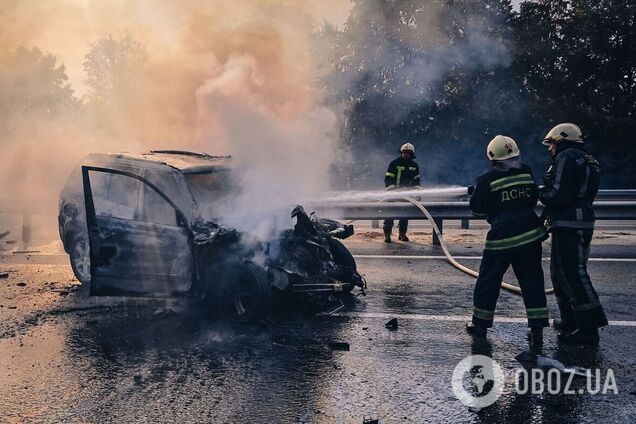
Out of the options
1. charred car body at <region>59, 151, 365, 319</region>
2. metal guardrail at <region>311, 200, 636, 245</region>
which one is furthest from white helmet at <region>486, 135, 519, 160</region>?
metal guardrail at <region>311, 200, 636, 245</region>

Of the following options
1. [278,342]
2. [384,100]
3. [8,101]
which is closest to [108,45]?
[8,101]

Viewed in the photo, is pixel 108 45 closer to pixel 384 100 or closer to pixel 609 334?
pixel 384 100

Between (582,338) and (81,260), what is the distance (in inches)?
235

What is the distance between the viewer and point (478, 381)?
14.0 ft

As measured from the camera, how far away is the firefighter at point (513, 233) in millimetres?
5020

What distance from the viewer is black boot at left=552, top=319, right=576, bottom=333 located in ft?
17.6

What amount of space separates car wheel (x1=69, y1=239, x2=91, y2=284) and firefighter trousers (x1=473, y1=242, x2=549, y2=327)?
5.00m

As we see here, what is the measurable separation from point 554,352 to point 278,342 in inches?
92.9

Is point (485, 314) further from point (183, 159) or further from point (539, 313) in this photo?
point (183, 159)

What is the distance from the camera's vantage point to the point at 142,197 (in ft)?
21.1

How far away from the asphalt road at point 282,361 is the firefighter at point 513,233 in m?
0.33

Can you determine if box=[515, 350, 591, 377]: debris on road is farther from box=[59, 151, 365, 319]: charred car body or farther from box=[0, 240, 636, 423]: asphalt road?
box=[59, 151, 365, 319]: charred car body

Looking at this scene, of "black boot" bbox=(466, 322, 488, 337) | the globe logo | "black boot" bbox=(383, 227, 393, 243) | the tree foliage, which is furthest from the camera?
the tree foliage

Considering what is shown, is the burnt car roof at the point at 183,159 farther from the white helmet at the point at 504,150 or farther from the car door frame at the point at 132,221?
the white helmet at the point at 504,150
